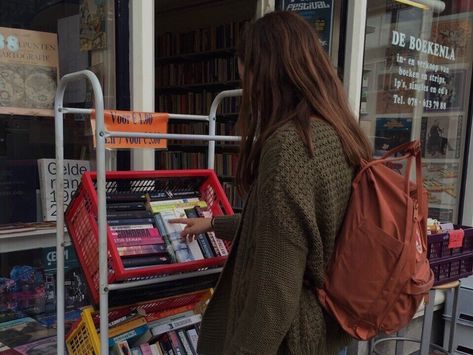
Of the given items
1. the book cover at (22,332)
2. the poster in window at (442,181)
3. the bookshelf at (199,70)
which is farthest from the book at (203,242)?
the poster in window at (442,181)

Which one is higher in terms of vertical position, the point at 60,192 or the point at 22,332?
the point at 60,192

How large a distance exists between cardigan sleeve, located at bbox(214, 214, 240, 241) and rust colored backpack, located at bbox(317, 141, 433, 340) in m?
0.43

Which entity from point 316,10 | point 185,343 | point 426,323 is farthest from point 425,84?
point 185,343

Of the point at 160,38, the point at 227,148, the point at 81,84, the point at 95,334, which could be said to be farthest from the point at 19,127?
the point at 160,38

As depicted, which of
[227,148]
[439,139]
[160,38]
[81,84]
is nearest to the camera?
[81,84]

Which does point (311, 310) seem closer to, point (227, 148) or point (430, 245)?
point (430, 245)

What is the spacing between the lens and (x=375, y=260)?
1.16m

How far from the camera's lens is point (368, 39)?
3482 mm

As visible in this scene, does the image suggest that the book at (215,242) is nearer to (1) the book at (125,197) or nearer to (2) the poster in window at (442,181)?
(1) the book at (125,197)

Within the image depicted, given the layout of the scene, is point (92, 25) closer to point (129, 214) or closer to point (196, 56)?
point (129, 214)

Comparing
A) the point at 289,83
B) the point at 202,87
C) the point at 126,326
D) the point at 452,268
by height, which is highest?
the point at 202,87

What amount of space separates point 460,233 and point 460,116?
6.56ft

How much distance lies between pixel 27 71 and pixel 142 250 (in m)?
1.31

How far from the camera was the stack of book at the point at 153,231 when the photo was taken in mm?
1555
